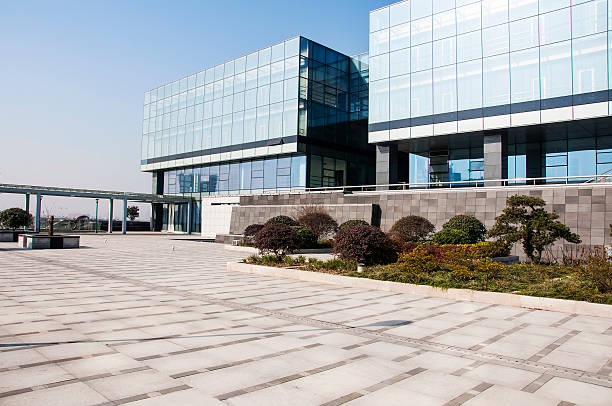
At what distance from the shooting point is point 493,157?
30.5 meters

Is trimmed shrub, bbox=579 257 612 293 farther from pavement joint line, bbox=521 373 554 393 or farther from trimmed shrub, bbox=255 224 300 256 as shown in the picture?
trimmed shrub, bbox=255 224 300 256

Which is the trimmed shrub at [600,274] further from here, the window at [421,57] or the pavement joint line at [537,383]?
the window at [421,57]

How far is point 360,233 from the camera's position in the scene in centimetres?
1706

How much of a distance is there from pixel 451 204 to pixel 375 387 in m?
23.5

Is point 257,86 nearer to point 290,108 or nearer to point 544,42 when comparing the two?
point 290,108

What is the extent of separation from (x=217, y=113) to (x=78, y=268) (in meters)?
35.9

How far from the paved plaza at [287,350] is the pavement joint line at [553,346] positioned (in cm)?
4

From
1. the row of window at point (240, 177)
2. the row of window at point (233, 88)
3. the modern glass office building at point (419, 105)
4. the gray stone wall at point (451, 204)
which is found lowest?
the gray stone wall at point (451, 204)

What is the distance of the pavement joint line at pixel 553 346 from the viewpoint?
7.01 metres

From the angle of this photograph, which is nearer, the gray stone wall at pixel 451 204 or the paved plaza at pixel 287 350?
the paved plaza at pixel 287 350

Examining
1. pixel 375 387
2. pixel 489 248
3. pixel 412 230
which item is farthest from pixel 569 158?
pixel 375 387

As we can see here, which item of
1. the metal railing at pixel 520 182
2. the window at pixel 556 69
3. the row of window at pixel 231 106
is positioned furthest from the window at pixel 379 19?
the metal railing at pixel 520 182

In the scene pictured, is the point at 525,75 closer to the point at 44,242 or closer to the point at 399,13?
the point at 399,13

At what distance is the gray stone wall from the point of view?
72.3ft
